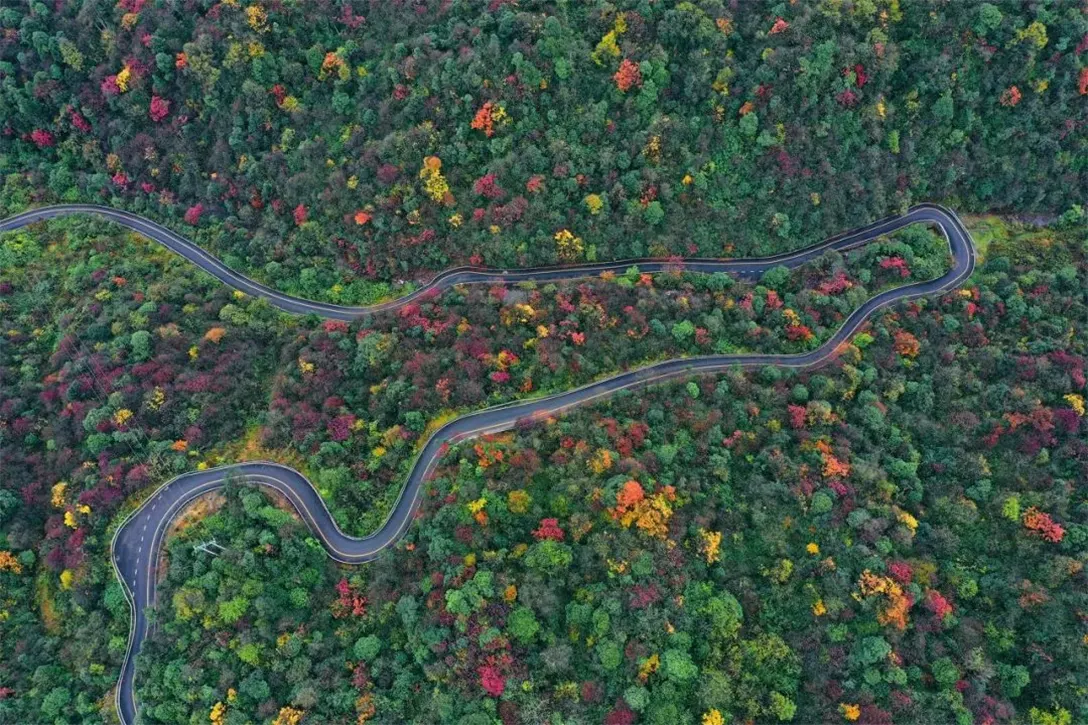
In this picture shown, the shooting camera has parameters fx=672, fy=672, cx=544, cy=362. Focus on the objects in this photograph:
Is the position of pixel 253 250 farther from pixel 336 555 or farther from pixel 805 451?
pixel 805 451

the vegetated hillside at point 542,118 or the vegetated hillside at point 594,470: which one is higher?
the vegetated hillside at point 542,118

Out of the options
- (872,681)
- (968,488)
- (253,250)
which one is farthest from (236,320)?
(968,488)

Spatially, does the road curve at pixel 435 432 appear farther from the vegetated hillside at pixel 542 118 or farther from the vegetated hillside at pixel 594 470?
the vegetated hillside at pixel 542 118

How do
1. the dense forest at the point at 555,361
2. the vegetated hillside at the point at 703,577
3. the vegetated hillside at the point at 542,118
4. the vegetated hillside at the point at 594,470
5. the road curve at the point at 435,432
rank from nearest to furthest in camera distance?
the vegetated hillside at the point at 703,577, the vegetated hillside at the point at 594,470, the dense forest at the point at 555,361, the road curve at the point at 435,432, the vegetated hillside at the point at 542,118

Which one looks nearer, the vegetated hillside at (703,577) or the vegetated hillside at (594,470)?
the vegetated hillside at (703,577)

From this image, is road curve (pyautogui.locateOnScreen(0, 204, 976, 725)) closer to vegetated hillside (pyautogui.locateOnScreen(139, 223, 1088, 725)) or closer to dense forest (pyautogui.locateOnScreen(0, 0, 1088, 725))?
dense forest (pyautogui.locateOnScreen(0, 0, 1088, 725))

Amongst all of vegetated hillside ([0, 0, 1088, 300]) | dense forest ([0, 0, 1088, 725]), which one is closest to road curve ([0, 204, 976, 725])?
dense forest ([0, 0, 1088, 725])

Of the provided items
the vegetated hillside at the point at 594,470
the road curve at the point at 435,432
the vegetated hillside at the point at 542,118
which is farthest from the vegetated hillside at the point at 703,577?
the vegetated hillside at the point at 542,118
